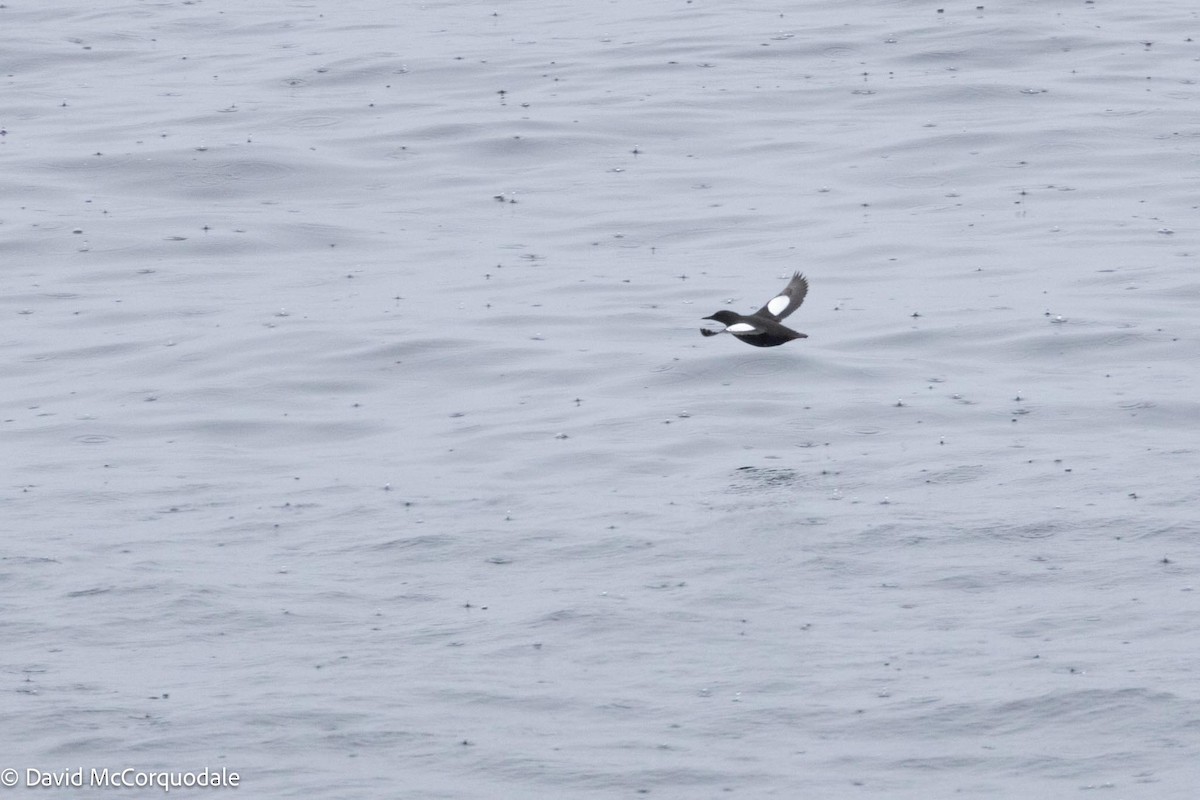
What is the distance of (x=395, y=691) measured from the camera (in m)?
17.2

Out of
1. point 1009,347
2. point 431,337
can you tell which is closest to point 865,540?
point 1009,347

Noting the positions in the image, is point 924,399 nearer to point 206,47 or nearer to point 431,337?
point 431,337

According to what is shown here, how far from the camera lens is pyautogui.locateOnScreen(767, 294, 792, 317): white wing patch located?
79.4ft

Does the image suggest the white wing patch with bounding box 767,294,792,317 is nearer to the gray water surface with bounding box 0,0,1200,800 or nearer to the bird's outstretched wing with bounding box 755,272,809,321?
the bird's outstretched wing with bounding box 755,272,809,321

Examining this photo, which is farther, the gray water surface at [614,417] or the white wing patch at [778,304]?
the white wing patch at [778,304]

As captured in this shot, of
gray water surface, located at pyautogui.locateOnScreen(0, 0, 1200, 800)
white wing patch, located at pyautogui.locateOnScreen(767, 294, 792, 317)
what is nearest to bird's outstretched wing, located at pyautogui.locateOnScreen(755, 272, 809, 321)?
white wing patch, located at pyautogui.locateOnScreen(767, 294, 792, 317)

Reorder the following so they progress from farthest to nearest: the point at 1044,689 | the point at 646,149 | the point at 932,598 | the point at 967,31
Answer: the point at 967,31 → the point at 646,149 → the point at 932,598 → the point at 1044,689

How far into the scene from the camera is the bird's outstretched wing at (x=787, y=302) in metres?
24.0

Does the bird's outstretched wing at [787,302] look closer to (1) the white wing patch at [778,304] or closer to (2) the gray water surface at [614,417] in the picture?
(1) the white wing patch at [778,304]

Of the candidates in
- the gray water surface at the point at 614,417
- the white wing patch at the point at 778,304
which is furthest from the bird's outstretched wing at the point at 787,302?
the gray water surface at the point at 614,417

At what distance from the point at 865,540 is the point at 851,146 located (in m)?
19.6

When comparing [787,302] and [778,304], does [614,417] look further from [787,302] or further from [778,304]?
[787,302]

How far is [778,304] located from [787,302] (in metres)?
0.12

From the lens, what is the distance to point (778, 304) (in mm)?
24344
